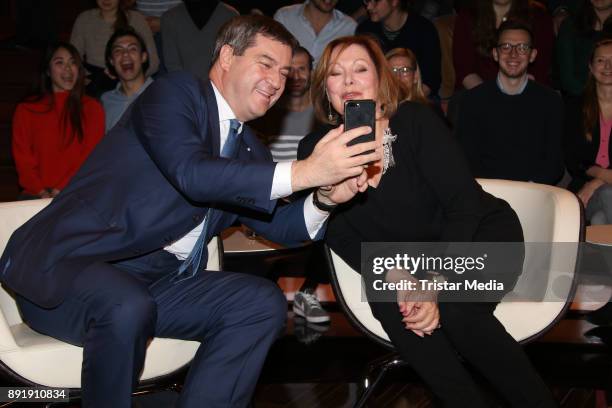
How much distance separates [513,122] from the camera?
4.79m

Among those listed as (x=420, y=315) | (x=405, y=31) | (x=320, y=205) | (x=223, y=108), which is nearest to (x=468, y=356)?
(x=420, y=315)

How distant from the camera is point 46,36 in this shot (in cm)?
709

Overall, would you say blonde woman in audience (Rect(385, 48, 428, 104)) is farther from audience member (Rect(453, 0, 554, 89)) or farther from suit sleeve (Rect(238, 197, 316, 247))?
suit sleeve (Rect(238, 197, 316, 247))

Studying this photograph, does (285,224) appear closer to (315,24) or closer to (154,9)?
(315,24)

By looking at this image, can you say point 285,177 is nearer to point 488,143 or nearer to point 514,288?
point 514,288

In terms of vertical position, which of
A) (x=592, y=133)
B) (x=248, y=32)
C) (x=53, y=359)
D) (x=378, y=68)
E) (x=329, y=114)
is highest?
(x=248, y=32)

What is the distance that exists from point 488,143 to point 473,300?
2.28 m

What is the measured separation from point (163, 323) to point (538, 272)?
1.21m

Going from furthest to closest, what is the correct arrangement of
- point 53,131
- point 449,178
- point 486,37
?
point 486,37 → point 53,131 → point 449,178

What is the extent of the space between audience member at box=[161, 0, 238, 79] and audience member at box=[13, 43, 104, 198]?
2.54ft

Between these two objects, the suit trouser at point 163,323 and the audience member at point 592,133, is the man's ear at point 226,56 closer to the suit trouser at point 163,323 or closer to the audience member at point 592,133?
the suit trouser at point 163,323

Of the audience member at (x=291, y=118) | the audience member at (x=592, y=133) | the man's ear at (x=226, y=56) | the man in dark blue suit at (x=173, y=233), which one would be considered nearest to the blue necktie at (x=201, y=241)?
the man in dark blue suit at (x=173, y=233)

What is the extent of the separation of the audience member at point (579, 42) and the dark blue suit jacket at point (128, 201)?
11.4 feet

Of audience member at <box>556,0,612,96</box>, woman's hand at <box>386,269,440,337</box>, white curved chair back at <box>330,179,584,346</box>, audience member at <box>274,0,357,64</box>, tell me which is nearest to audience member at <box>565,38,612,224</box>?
audience member at <box>556,0,612,96</box>
